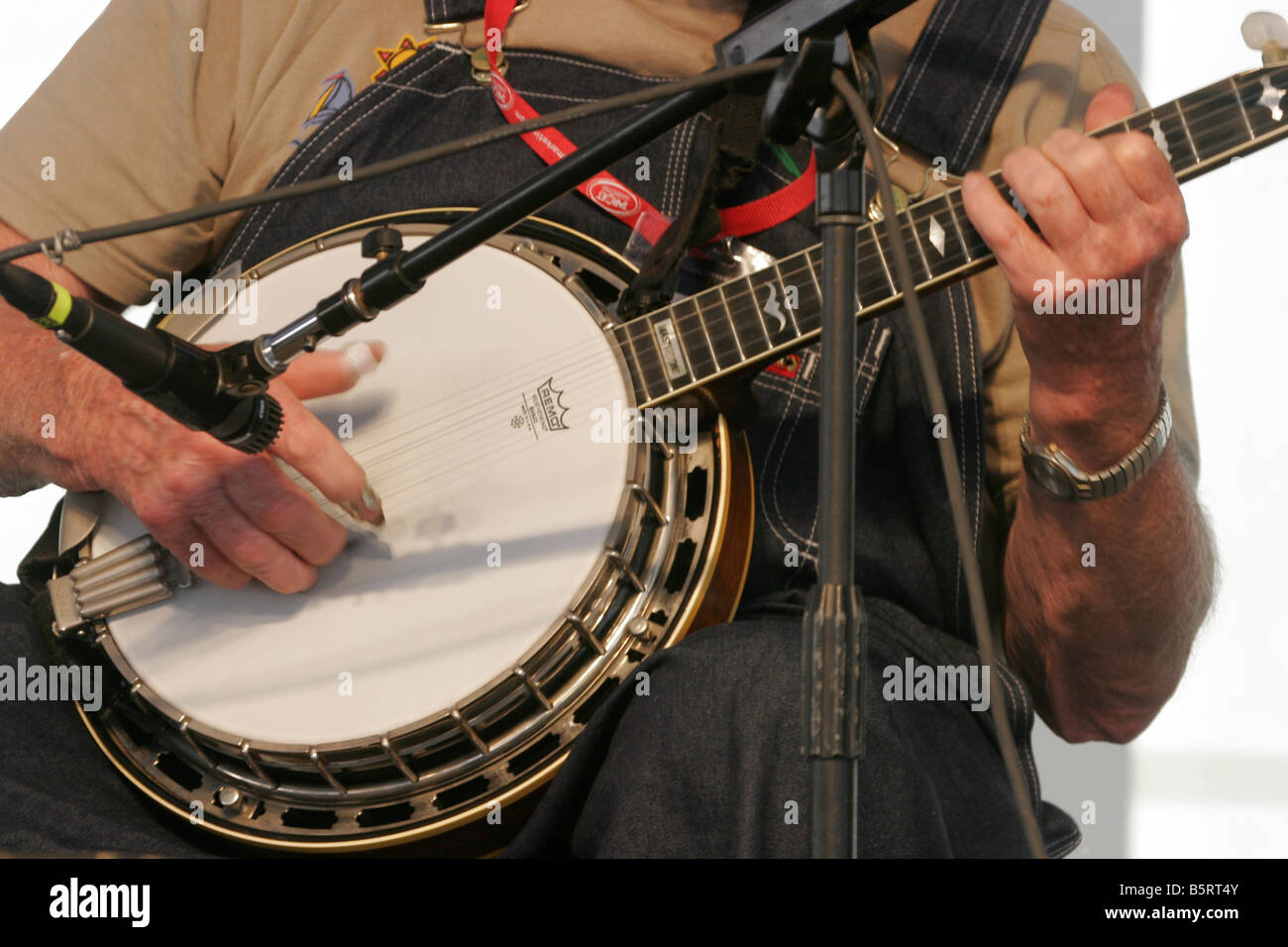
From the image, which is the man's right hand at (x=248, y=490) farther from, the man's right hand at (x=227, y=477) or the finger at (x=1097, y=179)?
the finger at (x=1097, y=179)

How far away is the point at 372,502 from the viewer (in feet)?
2.94

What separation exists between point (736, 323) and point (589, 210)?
22 cm

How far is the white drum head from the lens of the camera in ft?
2.81

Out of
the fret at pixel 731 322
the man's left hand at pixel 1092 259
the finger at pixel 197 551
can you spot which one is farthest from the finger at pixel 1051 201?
the finger at pixel 197 551

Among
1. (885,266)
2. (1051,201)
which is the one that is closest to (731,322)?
(885,266)

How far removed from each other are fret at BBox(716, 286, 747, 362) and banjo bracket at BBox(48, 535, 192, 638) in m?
0.44

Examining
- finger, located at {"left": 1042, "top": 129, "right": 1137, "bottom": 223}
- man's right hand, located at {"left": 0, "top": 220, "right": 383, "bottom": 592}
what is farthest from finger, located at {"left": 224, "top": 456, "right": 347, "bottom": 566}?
finger, located at {"left": 1042, "top": 129, "right": 1137, "bottom": 223}

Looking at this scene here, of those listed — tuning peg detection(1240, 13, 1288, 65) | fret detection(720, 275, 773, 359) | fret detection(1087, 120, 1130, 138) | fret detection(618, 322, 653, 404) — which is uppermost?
tuning peg detection(1240, 13, 1288, 65)

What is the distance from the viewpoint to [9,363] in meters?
1.05

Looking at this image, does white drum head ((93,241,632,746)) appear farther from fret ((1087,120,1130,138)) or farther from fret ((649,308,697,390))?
fret ((1087,120,1130,138))

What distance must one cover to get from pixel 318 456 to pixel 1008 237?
0.48 metres

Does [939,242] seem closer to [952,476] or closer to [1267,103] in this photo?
[1267,103]

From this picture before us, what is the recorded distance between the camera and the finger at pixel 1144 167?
79 centimetres

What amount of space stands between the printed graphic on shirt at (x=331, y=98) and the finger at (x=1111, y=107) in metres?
0.63
